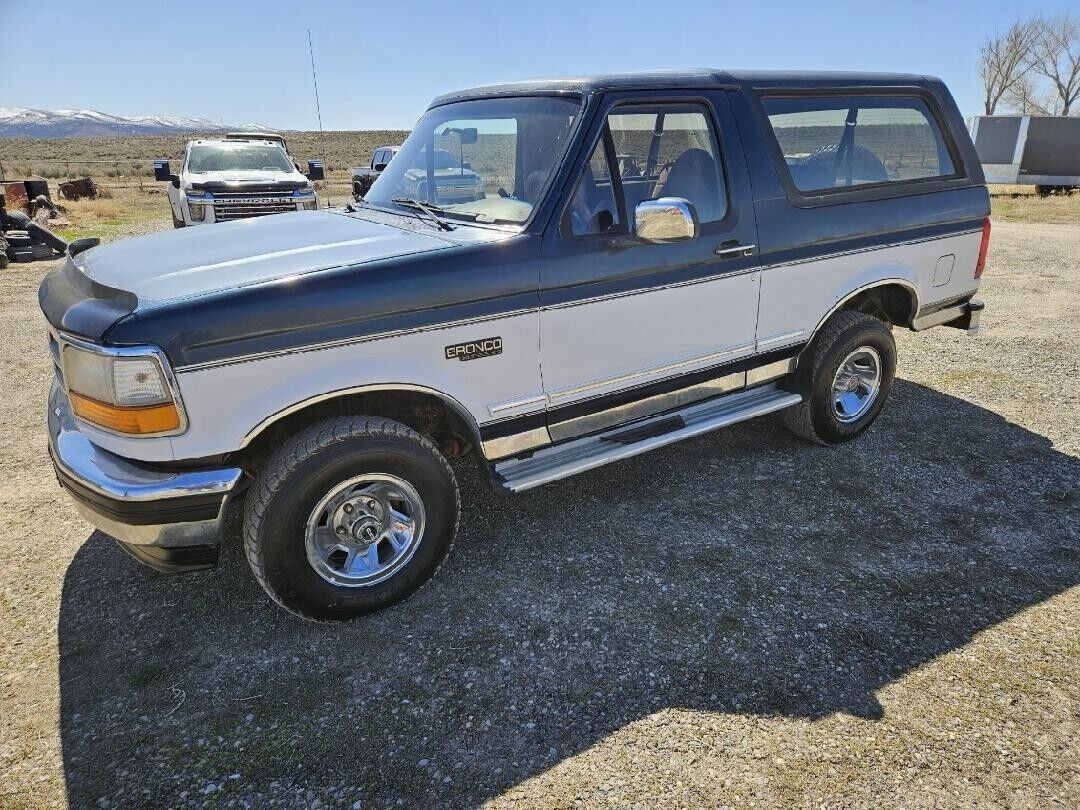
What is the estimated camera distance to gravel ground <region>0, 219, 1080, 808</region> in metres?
2.40

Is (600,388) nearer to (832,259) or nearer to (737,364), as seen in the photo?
(737,364)

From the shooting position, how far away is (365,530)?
311cm

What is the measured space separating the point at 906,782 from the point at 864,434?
3.08 m

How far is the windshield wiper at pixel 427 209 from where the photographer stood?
11.2 ft

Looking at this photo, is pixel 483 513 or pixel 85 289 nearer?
pixel 85 289

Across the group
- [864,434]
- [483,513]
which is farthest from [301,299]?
[864,434]

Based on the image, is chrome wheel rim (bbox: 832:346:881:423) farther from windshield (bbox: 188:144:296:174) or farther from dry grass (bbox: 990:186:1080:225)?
dry grass (bbox: 990:186:1080:225)

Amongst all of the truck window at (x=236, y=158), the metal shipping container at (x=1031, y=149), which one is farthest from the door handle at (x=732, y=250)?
the metal shipping container at (x=1031, y=149)

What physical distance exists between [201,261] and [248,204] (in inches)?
390

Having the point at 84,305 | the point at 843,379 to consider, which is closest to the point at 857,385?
the point at 843,379

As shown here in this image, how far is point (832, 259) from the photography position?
14.0 ft

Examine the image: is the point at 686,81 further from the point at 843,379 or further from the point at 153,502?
the point at 153,502

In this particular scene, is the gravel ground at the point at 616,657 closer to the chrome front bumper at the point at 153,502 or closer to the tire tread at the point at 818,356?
the tire tread at the point at 818,356

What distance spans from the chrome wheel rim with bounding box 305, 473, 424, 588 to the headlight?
0.69 meters
